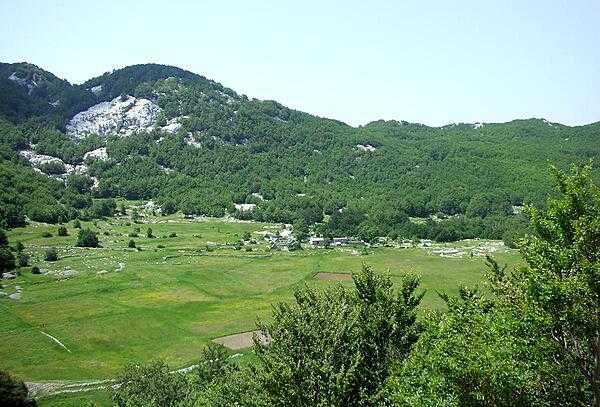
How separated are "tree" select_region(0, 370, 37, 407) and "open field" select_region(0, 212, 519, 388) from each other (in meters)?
11.7

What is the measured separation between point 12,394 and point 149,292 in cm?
6112

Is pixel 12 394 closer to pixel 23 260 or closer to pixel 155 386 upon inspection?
pixel 155 386

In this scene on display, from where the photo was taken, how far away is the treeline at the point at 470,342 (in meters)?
18.8

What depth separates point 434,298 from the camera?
363 ft

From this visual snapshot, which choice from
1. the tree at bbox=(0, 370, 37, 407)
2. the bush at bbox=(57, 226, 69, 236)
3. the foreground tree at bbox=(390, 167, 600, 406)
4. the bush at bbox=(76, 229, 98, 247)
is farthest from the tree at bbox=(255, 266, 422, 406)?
the bush at bbox=(57, 226, 69, 236)

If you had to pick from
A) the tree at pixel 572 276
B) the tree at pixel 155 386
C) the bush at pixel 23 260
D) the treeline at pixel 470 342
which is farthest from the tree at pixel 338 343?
the bush at pixel 23 260

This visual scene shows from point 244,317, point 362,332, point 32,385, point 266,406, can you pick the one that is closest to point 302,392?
point 266,406

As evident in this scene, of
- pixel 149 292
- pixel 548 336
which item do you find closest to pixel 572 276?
pixel 548 336

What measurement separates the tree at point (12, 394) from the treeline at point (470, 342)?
3435 cm

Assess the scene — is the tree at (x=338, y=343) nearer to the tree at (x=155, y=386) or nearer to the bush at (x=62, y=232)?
the tree at (x=155, y=386)

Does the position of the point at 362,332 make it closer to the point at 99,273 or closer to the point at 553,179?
the point at 553,179

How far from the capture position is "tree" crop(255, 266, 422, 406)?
2594 cm

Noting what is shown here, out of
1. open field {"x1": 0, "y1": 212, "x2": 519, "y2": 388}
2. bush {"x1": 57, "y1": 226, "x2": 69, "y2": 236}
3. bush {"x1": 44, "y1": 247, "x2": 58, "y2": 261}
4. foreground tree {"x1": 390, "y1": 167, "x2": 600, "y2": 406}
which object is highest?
foreground tree {"x1": 390, "y1": 167, "x2": 600, "y2": 406}

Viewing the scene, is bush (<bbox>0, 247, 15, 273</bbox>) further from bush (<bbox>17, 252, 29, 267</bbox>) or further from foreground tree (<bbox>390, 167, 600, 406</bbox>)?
A: foreground tree (<bbox>390, 167, 600, 406</bbox>)
